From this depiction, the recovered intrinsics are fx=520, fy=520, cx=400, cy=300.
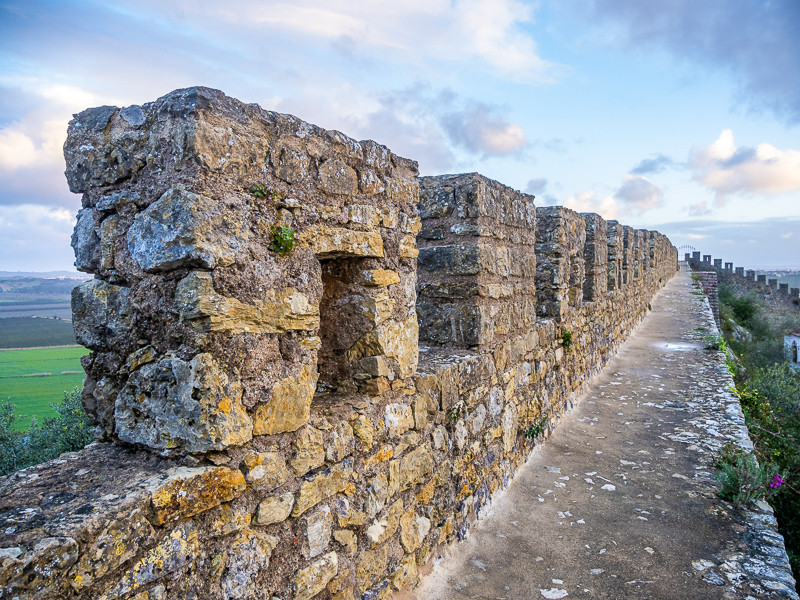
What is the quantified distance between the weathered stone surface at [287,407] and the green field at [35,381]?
731 centimetres

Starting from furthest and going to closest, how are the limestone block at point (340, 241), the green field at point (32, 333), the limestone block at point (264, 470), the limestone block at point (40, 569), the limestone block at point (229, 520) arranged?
the green field at point (32, 333) → the limestone block at point (340, 241) → the limestone block at point (264, 470) → the limestone block at point (229, 520) → the limestone block at point (40, 569)

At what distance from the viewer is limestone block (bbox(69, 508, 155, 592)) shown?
4.31 feet

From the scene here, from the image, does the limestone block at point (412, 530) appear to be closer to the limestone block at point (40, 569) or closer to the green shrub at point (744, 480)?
the limestone block at point (40, 569)

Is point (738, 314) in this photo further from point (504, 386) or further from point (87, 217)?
point (87, 217)

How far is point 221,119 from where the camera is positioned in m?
1.81

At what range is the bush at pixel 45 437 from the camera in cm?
636

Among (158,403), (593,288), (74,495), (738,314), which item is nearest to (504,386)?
(158,403)

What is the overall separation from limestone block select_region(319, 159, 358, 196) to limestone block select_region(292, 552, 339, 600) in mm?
1517

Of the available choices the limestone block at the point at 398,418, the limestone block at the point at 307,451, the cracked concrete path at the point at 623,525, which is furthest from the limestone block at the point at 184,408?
the cracked concrete path at the point at 623,525

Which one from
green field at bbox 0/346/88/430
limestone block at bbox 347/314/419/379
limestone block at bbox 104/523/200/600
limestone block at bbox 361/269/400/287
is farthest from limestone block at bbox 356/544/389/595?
green field at bbox 0/346/88/430

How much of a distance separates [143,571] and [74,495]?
303 mm

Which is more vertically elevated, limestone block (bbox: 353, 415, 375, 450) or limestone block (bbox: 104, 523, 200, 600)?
limestone block (bbox: 353, 415, 375, 450)

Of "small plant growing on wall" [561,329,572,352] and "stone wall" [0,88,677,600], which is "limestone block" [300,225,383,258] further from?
"small plant growing on wall" [561,329,572,352]

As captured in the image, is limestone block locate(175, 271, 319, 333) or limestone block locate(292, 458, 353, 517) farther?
limestone block locate(292, 458, 353, 517)
